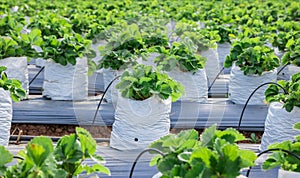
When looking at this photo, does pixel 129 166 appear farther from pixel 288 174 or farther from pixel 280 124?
pixel 288 174

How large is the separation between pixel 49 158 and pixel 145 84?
2067mm

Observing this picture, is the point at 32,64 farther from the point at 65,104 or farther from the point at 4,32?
the point at 65,104

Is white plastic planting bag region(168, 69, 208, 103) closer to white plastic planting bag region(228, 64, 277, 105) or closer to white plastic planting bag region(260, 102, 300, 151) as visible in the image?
white plastic planting bag region(228, 64, 277, 105)

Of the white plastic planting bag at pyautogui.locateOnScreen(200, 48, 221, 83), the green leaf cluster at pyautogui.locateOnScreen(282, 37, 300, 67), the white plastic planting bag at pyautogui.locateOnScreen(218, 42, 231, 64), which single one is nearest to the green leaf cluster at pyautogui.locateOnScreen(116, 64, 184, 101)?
the green leaf cluster at pyautogui.locateOnScreen(282, 37, 300, 67)

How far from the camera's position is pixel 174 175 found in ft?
8.24

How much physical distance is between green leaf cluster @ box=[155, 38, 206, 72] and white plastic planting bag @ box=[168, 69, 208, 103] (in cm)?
6

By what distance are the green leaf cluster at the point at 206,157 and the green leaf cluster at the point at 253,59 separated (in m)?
3.31

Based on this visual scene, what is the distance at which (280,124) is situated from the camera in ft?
14.7

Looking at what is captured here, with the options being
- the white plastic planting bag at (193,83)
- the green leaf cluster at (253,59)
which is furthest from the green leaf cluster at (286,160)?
the green leaf cluster at (253,59)

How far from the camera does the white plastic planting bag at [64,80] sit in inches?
247

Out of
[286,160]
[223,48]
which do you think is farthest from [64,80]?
[286,160]

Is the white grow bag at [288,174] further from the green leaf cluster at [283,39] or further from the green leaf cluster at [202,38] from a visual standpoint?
the green leaf cluster at [283,39]

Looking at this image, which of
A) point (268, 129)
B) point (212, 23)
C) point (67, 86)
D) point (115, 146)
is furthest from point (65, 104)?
point (212, 23)

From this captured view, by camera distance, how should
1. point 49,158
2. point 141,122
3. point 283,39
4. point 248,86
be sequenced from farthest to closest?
point 283,39, point 248,86, point 141,122, point 49,158
